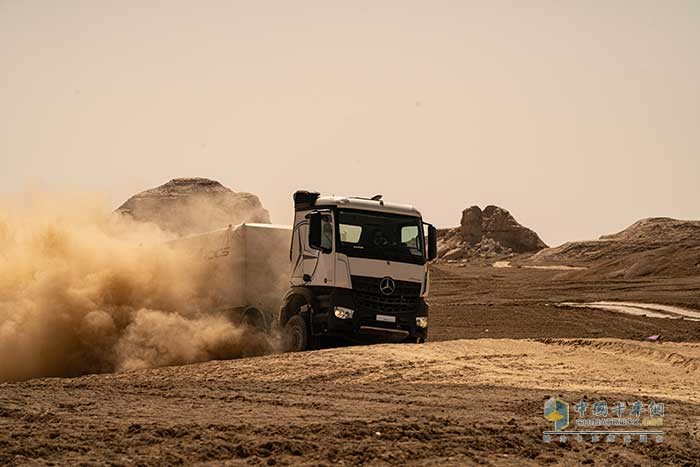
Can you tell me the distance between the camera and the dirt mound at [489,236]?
11071 centimetres

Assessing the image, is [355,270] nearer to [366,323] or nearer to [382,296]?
[382,296]

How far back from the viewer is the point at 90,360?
68.1ft

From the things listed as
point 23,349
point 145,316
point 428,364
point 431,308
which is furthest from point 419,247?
point 431,308

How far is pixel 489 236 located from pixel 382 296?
9539 cm

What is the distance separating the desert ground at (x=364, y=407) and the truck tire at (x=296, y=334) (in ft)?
4.50

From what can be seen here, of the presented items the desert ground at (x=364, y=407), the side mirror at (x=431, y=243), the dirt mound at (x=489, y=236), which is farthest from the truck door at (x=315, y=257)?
the dirt mound at (x=489, y=236)

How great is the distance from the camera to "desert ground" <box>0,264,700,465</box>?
9.11 m

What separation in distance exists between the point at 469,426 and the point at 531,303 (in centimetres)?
3172

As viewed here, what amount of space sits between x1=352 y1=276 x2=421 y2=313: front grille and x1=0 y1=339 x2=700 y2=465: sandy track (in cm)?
103

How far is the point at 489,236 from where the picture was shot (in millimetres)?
113062

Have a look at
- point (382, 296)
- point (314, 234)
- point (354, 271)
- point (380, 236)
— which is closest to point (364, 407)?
point (354, 271)

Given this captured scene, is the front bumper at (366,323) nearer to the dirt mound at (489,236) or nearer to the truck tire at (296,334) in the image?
the truck tire at (296,334)

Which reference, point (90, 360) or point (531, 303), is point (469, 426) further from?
point (531, 303)

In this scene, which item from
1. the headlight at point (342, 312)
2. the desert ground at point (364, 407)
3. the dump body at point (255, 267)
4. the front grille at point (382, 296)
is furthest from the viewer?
the dump body at point (255, 267)
